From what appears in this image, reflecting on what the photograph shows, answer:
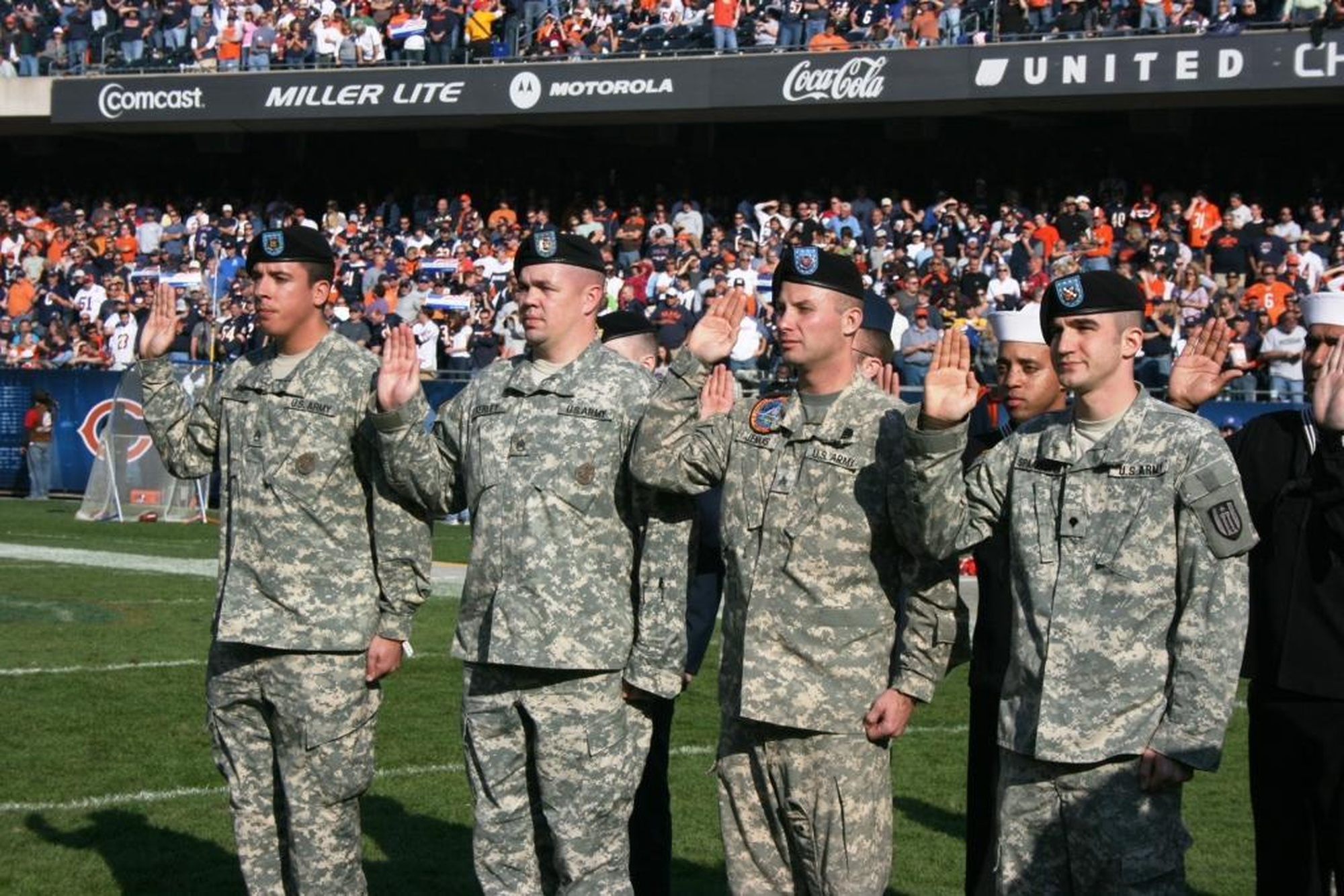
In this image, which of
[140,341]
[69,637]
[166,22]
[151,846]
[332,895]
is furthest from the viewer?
[166,22]

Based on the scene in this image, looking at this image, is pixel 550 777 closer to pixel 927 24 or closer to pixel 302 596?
pixel 302 596

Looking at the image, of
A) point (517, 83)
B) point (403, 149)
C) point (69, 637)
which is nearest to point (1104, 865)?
point (69, 637)

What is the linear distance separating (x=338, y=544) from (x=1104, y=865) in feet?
8.45

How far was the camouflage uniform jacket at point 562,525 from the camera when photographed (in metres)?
5.52

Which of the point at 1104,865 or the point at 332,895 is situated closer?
the point at 1104,865

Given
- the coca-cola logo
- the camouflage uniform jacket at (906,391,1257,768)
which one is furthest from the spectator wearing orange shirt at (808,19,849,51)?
the camouflage uniform jacket at (906,391,1257,768)

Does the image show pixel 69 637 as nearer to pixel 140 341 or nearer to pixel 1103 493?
pixel 140 341

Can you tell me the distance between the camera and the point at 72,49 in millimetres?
37094

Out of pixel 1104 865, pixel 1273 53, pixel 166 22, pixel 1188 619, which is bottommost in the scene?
pixel 1104 865

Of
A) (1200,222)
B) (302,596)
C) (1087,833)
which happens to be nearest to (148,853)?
(302,596)

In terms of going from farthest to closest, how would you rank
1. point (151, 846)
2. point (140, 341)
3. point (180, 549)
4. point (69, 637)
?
point (180, 549) → point (69, 637) → point (151, 846) → point (140, 341)

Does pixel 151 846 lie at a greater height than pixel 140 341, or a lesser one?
lesser

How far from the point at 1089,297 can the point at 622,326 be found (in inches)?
105

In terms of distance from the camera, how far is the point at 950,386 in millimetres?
4848
